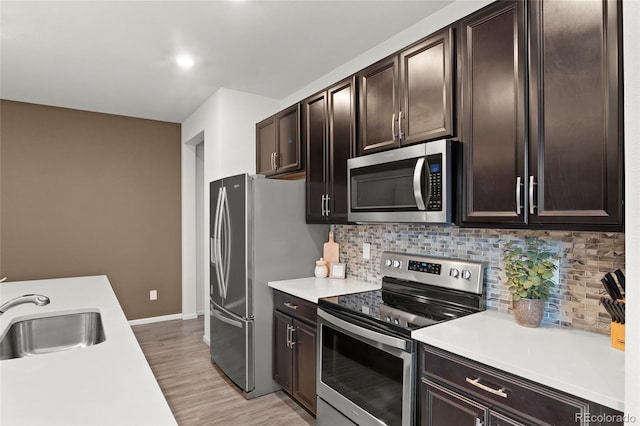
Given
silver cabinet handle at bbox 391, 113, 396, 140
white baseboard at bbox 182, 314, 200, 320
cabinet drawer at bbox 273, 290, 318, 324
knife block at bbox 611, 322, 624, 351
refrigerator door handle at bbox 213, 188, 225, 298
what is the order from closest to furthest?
knife block at bbox 611, 322, 624, 351, silver cabinet handle at bbox 391, 113, 396, 140, cabinet drawer at bbox 273, 290, 318, 324, refrigerator door handle at bbox 213, 188, 225, 298, white baseboard at bbox 182, 314, 200, 320

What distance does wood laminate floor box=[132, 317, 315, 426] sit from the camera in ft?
8.29

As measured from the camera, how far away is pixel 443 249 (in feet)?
7.22

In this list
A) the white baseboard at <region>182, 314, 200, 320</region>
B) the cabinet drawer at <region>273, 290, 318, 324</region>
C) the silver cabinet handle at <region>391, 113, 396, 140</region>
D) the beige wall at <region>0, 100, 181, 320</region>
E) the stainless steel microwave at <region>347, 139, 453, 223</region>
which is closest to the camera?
the stainless steel microwave at <region>347, 139, 453, 223</region>

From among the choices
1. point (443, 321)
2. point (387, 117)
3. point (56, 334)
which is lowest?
point (56, 334)

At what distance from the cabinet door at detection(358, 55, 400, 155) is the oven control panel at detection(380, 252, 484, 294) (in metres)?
0.73

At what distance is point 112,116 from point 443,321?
458cm

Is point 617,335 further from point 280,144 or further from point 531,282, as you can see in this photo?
point 280,144

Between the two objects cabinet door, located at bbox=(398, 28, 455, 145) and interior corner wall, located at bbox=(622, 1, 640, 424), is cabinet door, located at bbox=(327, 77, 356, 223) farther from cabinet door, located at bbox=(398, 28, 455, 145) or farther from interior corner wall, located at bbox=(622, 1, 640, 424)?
interior corner wall, located at bbox=(622, 1, 640, 424)

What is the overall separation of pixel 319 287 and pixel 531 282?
1412 mm

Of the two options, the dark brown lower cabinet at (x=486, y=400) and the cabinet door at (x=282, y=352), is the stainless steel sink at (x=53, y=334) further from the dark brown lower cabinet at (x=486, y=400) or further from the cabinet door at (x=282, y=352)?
the dark brown lower cabinet at (x=486, y=400)

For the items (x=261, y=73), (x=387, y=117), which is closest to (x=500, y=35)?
(x=387, y=117)

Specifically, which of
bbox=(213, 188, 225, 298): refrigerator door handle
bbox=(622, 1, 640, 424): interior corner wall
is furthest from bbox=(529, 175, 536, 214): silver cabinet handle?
bbox=(213, 188, 225, 298): refrigerator door handle

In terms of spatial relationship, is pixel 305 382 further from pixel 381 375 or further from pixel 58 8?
pixel 58 8

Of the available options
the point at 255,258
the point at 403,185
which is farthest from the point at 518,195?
the point at 255,258
